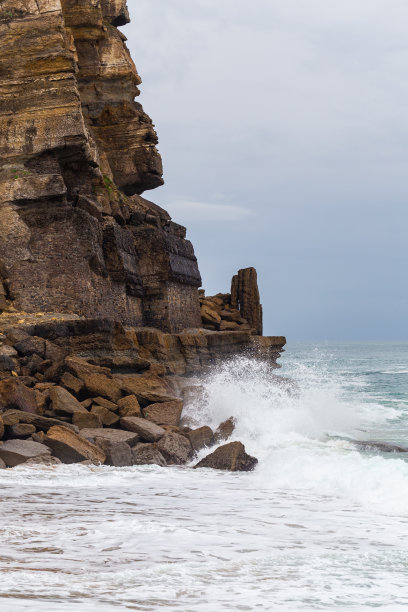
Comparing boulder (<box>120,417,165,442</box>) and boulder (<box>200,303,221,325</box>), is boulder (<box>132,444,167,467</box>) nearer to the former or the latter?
boulder (<box>120,417,165,442</box>)

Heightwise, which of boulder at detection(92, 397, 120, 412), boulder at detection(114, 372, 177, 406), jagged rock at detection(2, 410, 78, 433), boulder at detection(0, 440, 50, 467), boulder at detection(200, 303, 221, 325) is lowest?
boulder at detection(0, 440, 50, 467)

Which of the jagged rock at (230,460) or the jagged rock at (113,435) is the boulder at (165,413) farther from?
the jagged rock at (230,460)

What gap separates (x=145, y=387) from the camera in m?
13.9

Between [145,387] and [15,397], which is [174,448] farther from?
[145,387]

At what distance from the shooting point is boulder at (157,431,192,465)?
410 inches

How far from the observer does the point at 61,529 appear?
593 centimetres

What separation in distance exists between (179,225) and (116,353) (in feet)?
30.3

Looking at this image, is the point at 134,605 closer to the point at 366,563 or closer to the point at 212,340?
the point at 366,563

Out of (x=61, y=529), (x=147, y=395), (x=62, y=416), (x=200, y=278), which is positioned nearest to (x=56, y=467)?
(x=62, y=416)

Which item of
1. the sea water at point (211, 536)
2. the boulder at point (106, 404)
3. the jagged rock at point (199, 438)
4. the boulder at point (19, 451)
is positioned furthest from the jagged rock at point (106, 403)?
the boulder at point (19, 451)

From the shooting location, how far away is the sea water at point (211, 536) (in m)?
4.43

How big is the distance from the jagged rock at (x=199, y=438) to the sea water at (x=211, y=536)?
0.77 meters

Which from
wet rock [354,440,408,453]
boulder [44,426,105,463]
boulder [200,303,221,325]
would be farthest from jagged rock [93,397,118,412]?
boulder [200,303,221,325]

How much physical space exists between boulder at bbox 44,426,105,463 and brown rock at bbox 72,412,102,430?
96 cm
